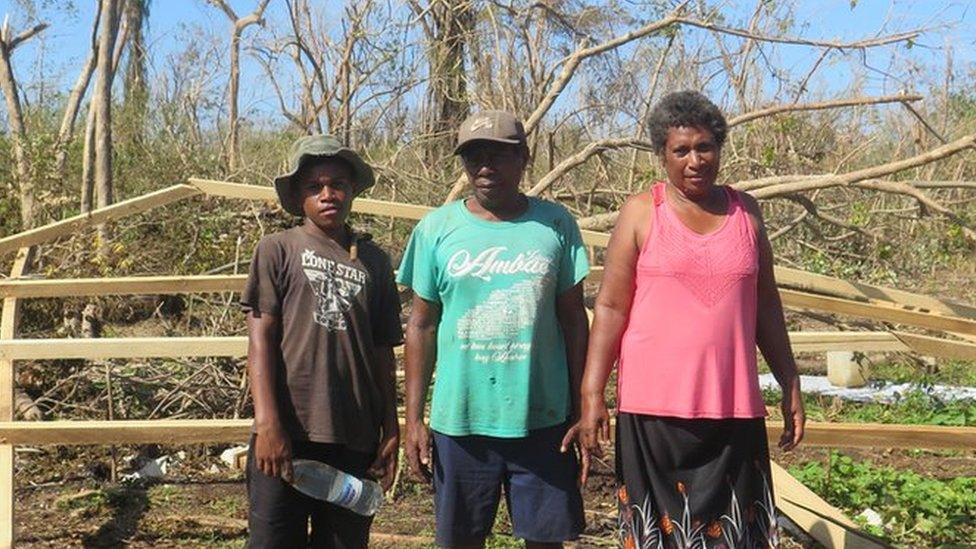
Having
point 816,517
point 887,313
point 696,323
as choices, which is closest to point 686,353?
point 696,323

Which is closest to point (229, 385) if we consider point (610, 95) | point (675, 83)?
point (610, 95)

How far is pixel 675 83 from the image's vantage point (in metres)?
10.4

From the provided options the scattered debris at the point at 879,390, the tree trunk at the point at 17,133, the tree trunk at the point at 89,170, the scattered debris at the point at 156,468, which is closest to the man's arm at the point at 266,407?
the scattered debris at the point at 156,468

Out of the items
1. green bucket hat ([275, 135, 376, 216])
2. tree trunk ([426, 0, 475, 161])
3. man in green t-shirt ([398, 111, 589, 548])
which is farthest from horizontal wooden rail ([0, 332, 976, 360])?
tree trunk ([426, 0, 475, 161])

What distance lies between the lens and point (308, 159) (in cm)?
273

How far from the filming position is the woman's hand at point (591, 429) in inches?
100

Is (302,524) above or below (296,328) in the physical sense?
below

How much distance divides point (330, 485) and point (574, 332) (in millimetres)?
675

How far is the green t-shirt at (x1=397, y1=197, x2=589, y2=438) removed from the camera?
261cm

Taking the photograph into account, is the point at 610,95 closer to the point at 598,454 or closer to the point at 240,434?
the point at 240,434

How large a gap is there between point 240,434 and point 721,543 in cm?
180

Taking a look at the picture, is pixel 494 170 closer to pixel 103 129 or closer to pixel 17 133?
pixel 103 129

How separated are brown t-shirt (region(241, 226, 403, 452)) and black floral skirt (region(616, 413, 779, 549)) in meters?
0.64

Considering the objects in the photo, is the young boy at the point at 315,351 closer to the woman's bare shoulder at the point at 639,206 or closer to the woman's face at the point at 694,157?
the woman's bare shoulder at the point at 639,206
